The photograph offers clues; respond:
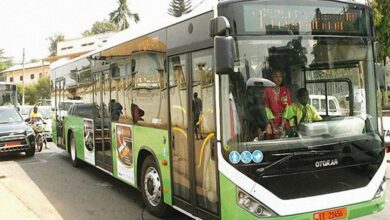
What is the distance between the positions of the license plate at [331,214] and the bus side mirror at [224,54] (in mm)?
1789

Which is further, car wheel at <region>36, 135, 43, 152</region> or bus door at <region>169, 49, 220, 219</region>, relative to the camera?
car wheel at <region>36, 135, 43, 152</region>

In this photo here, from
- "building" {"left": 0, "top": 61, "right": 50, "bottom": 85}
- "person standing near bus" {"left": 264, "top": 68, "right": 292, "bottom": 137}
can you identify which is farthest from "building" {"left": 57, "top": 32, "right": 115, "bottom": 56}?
"person standing near bus" {"left": 264, "top": 68, "right": 292, "bottom": 137}

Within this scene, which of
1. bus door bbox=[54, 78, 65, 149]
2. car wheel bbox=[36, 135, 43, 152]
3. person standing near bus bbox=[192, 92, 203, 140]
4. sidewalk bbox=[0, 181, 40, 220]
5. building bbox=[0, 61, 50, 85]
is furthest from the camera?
building bbox=[0, 61, 50, 85]

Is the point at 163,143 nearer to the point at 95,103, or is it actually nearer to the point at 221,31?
the point at 221,31

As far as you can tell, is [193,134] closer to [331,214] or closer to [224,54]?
[224,54]

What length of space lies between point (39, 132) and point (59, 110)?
293cm

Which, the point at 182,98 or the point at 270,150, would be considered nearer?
the point at 270,150

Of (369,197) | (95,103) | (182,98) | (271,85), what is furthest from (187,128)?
(95,103)

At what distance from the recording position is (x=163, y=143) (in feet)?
20.7

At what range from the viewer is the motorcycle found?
15.7 m

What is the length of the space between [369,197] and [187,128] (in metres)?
2.24

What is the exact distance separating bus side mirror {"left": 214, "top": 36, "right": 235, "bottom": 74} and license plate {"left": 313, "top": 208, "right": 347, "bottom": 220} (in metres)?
1.79

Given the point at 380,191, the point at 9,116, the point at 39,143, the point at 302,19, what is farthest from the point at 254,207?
the point at 39,143

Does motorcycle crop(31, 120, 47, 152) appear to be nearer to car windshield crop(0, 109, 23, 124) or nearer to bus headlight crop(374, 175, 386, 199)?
car windshield crop(0, 109, 23, 124)
